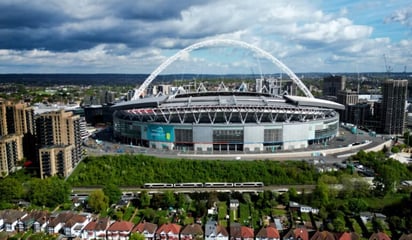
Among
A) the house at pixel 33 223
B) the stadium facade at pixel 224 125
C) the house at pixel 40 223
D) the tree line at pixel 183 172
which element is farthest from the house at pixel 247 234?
the stadium facade at pixel 224 125

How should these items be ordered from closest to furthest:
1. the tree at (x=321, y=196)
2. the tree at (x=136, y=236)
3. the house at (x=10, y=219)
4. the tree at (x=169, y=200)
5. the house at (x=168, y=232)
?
the tree at (x=136, y=236) → the house at (x=168, y=232) → the house at (x=10, y=219) → the tree at (x=321, y=196) → the tree at (x=169, y=200)

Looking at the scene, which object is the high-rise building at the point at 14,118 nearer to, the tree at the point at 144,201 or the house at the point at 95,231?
the tree at the point at 144,201

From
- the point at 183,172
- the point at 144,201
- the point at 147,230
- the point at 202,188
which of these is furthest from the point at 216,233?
the point at 183,172

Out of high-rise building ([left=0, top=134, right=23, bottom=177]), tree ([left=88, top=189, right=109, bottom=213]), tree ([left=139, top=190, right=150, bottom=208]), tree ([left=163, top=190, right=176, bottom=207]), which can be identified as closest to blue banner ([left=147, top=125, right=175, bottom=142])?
high-rise building ([left=0, top=134, right=23, bottom=177])

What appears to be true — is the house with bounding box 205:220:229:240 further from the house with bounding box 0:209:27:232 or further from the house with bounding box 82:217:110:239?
the house with bounding box 0:209:27:232

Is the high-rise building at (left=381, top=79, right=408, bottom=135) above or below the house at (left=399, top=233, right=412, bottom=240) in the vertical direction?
above

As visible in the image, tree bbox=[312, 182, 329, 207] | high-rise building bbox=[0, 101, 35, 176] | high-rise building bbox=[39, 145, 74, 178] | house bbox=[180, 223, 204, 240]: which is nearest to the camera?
house bbox=[180, 223, 204, 240]

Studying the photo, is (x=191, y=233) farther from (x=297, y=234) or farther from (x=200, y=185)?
(x=200, y=185)
